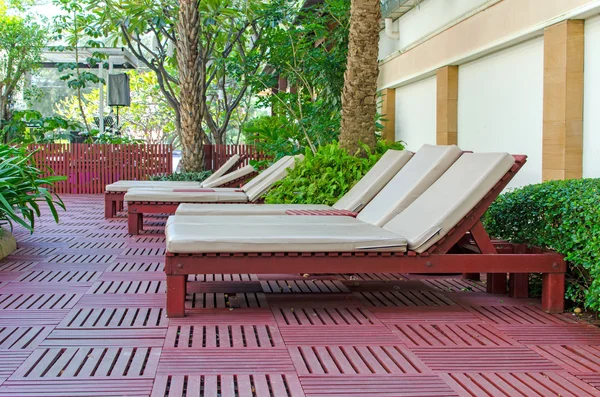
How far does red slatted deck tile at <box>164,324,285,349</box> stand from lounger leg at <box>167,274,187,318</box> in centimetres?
22

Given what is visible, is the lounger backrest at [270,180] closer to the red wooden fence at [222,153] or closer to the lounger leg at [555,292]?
the lounger leg at [555,292]

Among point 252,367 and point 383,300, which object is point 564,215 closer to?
point 383,300

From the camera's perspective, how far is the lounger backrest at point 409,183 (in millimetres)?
5535

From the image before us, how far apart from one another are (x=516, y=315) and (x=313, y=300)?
1390mm

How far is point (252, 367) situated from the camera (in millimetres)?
3514

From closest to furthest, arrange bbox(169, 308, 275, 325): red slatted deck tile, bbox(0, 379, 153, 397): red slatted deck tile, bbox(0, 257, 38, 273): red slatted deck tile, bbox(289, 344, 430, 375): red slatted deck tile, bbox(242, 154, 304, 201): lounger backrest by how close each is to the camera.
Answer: bbox(0, 379, 153, 397): red slatted deck tile, bbox(289, 344, 430, 375): red slatted deck tile, bbox(169, 308, 275, 325): red slatted deck tile, bbox(0, 257, 38, 273): red slatted deck tile, bbox(242, 154, 304, 201): lounger backrest

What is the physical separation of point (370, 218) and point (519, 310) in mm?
1388

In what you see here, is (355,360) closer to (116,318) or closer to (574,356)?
(574,356)

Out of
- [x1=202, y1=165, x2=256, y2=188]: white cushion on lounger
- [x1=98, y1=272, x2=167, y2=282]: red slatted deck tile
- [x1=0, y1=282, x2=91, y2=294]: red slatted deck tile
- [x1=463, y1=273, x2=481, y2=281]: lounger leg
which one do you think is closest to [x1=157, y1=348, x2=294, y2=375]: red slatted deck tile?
[x1=0, y1=282, x2=91, y2=294]: red slatted deck tile

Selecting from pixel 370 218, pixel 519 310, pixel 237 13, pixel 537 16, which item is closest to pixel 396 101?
pixel 237 13

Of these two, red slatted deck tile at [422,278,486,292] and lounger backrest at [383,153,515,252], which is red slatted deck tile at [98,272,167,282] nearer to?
lounger backrest at [383,153,515,252]

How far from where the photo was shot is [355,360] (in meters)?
3.67

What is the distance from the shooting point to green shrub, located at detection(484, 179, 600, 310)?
14.3ft

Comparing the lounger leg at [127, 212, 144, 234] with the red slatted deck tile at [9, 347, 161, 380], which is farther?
the lounger leg at [127, 212, 144, 234]
